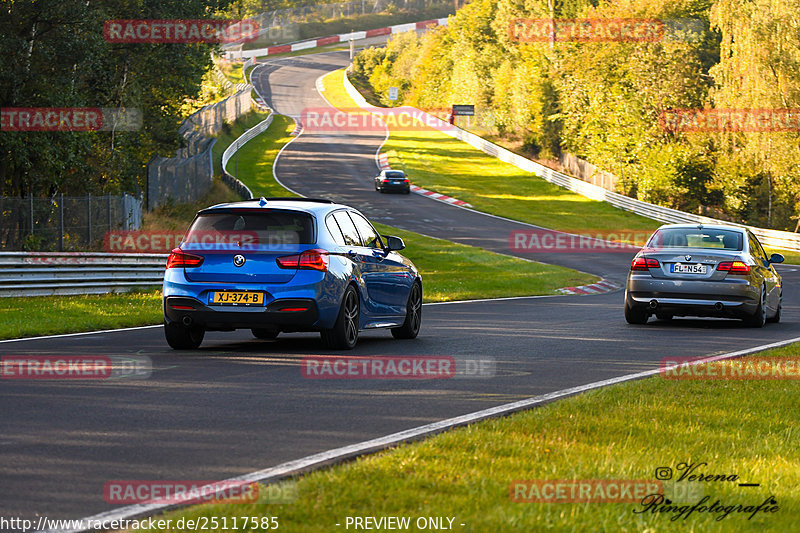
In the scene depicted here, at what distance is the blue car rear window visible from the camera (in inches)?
457

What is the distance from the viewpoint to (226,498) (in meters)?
5.14

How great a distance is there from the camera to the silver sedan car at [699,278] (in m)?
15.9

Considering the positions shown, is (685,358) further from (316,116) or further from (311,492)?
(316,116)

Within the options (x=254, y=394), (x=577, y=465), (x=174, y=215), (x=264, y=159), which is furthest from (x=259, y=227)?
(x=264, y=159)

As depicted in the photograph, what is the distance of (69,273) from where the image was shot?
21031 millimetres

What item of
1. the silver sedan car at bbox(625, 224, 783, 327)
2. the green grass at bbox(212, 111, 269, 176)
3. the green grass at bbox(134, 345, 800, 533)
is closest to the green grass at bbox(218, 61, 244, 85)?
the green grass at bbox(212, 111, 269, 176)

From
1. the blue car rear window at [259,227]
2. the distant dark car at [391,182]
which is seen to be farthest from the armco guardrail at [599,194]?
the blue car rear window at [259,227]

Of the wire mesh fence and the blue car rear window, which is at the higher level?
the blue car rear window

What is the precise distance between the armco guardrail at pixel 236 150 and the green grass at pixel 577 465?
123 ft

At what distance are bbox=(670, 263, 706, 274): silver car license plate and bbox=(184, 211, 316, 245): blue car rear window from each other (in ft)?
22.5

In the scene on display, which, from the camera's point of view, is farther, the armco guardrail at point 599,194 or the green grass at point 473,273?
the armco guardrail at point 599,194

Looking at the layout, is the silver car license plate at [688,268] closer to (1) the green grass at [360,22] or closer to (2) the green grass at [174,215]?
(2) the green grass at [174,215]

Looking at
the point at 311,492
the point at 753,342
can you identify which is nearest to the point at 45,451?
the point at 311,492

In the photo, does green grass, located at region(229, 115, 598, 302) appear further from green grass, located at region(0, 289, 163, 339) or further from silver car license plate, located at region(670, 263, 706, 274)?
silver car license plate, located at region(670, 263, 706, 274)
